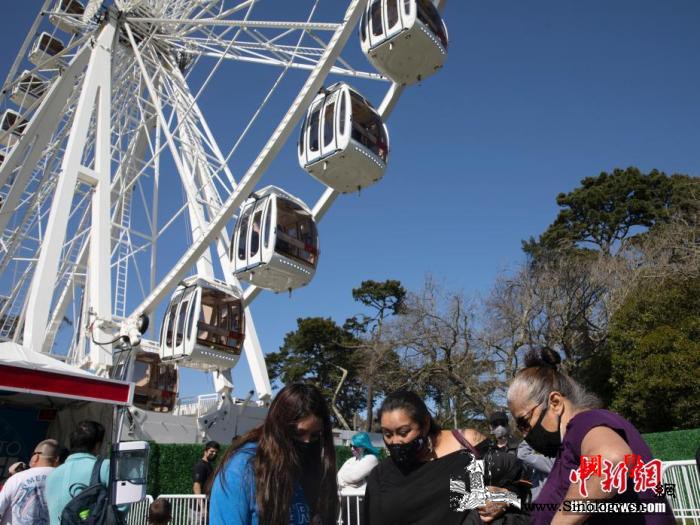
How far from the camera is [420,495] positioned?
8.50ft

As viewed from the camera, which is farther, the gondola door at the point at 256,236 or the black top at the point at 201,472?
the gondola door at the point at 256,236

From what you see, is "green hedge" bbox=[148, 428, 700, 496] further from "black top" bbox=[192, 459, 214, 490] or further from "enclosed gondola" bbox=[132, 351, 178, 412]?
"black top" bbox=[192, 459, 214, 490]

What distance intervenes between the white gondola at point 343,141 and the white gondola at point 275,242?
855mm

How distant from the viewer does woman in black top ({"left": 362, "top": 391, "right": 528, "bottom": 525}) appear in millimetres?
2516

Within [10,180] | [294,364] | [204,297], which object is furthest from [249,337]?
[294,364]

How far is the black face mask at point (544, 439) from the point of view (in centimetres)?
207

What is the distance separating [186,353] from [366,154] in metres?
5.02

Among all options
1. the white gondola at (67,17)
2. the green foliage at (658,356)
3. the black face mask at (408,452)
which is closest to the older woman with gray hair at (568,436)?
the black face mask at (408,452)

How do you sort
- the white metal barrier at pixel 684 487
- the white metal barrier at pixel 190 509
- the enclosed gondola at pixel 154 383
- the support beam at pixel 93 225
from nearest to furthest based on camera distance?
1. the white metal barrier at pixel 684 487
2. the white metal barrier at pixel 190 509
3. the support beam at pixel 93 225
4. the enclosed gondola at pixel 154 383

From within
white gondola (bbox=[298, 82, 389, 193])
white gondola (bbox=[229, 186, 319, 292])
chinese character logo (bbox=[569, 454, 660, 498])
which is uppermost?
white gondola (bbox=[298, 82, 389, 193])

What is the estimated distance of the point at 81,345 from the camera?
47.4 feet

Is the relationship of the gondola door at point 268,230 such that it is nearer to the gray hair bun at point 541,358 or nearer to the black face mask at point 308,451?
the black face mask at point 308,451

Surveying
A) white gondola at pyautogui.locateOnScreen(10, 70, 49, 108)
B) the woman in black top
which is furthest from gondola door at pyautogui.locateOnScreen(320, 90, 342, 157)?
white gondola at pyautogui.locateOnScreen(10, 70, 49, 108)

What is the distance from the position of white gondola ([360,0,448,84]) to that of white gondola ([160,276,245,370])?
217 inches
